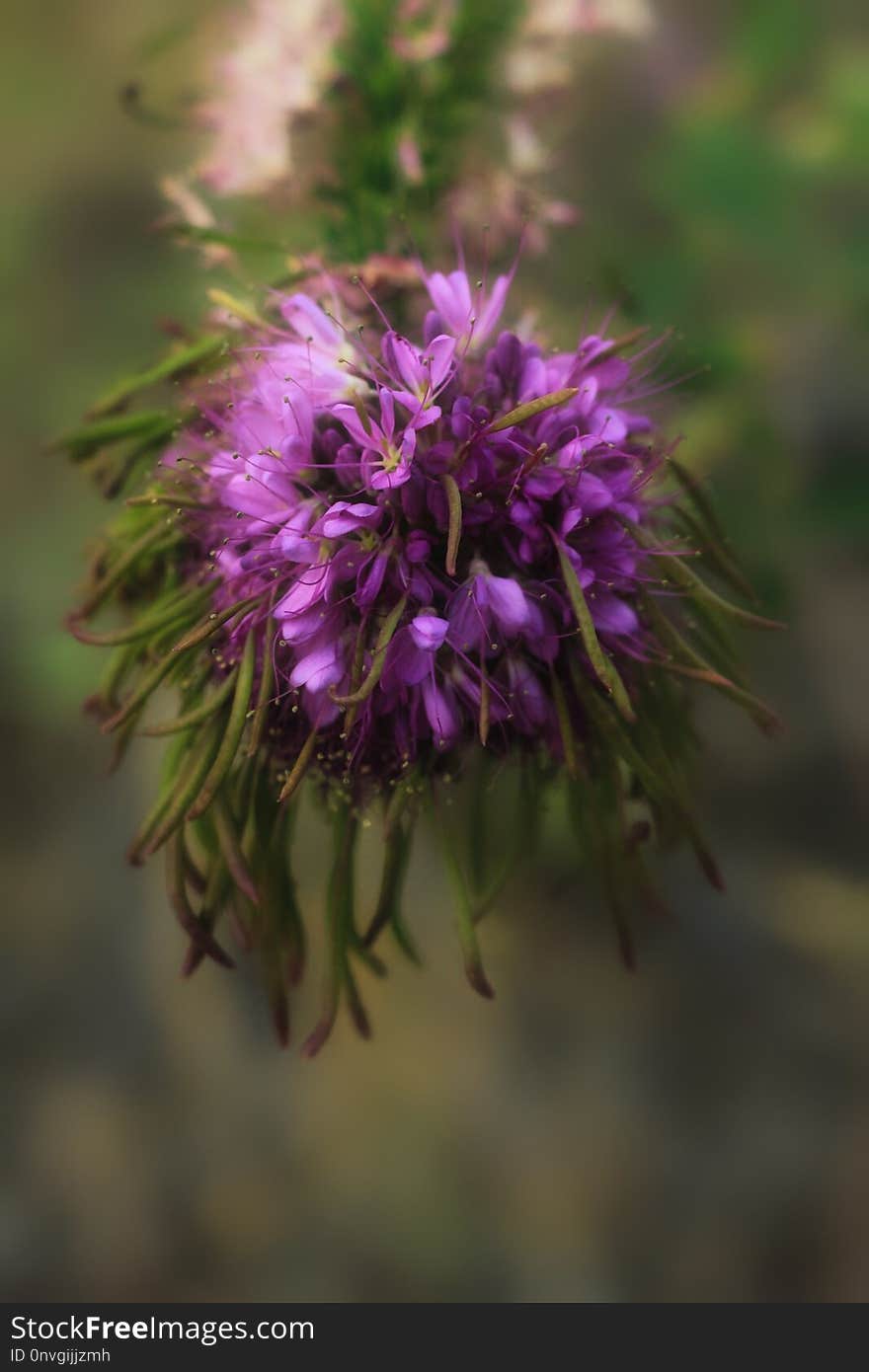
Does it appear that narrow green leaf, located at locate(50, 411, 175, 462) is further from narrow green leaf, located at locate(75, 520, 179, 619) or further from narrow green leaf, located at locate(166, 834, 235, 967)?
narrow green leaf, located at locate(166, 834, 235, 967)

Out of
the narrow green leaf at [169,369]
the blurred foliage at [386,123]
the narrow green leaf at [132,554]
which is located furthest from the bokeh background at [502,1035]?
the narrow green leaf at [132,554]

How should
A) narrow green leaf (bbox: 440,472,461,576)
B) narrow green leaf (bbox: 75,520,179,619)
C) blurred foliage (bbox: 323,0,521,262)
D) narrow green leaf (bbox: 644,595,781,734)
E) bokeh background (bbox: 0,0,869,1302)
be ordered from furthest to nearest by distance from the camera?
bokeh background (bbox: 0,0,869,1302) < blurred foliage (bbox: 323,0,521,262) < narrow green leaf (bbox: 75,520,179,619) < narrow green leaf (bbox: 644,595,781,734) < narrow green leaf (bbox: 440,472,461,576)

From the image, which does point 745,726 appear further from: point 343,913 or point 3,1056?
point 3,1056

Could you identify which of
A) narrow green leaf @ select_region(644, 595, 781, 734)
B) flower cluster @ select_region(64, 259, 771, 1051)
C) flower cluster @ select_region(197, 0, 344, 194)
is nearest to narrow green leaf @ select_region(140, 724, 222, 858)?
flower cluster @ select_region(64, 259, 771, 1051)

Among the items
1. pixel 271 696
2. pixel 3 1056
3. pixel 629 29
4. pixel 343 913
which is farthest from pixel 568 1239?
pixel 629 29

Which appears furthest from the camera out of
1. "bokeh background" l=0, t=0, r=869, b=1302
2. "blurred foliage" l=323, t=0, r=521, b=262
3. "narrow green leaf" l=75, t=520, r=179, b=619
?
"bokeh background" l=0, t=0, r=869, b=1302

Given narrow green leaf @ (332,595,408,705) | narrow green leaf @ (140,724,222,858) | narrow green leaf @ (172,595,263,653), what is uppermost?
narrow green leaf @ (172,595,263,653)

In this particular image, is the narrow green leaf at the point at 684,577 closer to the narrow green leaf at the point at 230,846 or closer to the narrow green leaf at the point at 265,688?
the narrow green leaf at the point at 265,688
